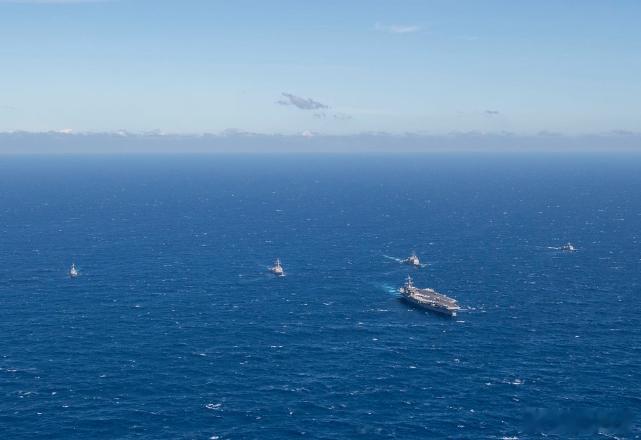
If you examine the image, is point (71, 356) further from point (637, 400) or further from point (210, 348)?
point (637, 400)

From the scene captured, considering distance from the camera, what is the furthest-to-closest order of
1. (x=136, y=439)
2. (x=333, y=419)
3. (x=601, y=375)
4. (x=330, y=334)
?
(x=330, y=334), (x=601, y=375), (x=333, y=419), (x=136, y=439)

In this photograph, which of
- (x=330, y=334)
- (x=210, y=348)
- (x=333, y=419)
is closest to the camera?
(x=333, y=419)

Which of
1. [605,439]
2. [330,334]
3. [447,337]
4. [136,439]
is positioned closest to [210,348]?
[330,334]

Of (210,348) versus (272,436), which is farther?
(210,348)

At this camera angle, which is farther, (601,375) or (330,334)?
(330,334)

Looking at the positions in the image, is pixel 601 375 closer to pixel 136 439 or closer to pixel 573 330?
pixel 573 330

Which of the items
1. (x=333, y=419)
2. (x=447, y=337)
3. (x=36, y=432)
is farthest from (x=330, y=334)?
(x=36, y=432)

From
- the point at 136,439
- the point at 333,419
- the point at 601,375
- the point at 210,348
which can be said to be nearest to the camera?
the point at 136,439

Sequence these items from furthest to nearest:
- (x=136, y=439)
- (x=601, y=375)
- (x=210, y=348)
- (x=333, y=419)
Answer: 1. (x=210, y=348)
2. (x=601, y=375)
3. (x=333, y=419)
4. (x=136, y=439)
